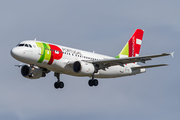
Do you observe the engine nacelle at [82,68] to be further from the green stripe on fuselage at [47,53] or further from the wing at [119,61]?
the green stripe on fuselage at [47,53]

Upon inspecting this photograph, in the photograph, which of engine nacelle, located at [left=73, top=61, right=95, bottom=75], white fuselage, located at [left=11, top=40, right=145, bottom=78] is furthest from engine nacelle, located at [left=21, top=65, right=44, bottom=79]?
engine nacelle, located at [left=73, top=61, right=95, bottom=75]

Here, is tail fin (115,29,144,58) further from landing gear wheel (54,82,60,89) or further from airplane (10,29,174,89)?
landing gear wheel (54,82,60,89)

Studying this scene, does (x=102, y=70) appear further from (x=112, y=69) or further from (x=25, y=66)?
(x=25, y=66)

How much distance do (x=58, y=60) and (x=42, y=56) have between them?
2217mm

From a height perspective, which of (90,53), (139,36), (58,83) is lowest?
(58,83)

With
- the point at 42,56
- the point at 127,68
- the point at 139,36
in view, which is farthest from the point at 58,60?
the point at 139,36

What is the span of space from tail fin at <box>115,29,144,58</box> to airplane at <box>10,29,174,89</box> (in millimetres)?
3818

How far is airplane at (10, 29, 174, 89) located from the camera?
46625mm

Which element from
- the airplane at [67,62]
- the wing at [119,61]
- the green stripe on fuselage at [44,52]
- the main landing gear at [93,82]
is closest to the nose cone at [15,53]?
the airplane at [67,62]

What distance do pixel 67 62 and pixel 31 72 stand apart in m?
5.17

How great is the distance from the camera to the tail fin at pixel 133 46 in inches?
2347

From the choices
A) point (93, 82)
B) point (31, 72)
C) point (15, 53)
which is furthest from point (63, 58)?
point (15, 53)

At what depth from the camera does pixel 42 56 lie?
154 ft

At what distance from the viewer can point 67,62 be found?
4903cm
